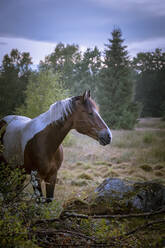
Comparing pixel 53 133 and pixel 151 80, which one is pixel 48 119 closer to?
pixel 53 133

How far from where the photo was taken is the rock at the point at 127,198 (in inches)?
71.9

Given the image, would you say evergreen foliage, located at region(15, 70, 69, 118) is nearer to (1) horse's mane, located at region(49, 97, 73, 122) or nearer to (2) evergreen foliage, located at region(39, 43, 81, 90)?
(2) evergreen foliage, located at region(39, 43, 81, 90)

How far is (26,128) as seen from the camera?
220 cm

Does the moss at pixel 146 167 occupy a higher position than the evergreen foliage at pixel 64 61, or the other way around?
the evergreen foliage at pixel 64 61

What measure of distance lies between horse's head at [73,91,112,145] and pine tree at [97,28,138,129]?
753 cm

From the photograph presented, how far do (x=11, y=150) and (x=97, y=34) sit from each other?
10.8 ft

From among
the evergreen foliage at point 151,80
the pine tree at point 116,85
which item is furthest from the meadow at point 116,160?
the pine tree at point 116,85

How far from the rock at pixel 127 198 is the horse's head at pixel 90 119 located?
1.83 feet

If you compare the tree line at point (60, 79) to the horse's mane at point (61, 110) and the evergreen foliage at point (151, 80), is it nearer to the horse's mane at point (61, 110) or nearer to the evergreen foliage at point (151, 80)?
the evergreen foliage at point (151, 80)

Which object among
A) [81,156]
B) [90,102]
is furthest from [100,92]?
[90,102]

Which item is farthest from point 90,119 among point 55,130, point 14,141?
point 14,141

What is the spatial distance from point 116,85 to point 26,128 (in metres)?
9.40

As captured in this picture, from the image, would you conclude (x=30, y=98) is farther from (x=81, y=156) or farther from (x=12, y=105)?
(x=81, y=156)

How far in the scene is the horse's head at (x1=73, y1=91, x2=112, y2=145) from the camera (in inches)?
78.2
